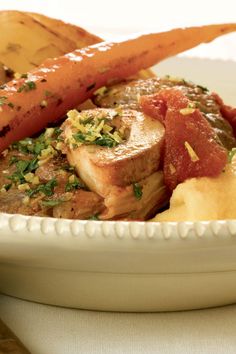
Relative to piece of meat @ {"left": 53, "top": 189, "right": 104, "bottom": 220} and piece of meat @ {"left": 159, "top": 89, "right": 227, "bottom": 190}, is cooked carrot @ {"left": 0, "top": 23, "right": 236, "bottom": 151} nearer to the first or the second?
piece of meat @ {"left": 53, "top": 189, "right": 104, "bottom": 220}

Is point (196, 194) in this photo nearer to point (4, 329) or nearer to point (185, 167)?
point (185, 167)

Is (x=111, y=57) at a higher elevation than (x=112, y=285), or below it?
higher

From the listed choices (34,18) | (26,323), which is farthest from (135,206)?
(34,18)

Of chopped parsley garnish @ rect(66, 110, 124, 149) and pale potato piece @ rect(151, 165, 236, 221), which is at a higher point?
chopped parsley garnish @ rect(66, 110, 124, 149)

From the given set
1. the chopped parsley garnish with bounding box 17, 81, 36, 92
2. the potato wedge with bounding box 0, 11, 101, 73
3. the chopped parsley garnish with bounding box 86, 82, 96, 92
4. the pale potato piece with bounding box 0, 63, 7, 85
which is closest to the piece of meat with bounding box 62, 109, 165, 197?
the chopped parsley garnish with bounding box 17, 81, 36, 92

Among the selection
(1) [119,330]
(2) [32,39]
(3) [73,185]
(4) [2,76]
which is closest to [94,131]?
(3) [73,185]

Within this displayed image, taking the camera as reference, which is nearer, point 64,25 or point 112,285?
point 112,285

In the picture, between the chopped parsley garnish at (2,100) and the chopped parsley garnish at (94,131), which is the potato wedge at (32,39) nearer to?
the chopped parsley garnish at (2,100)
